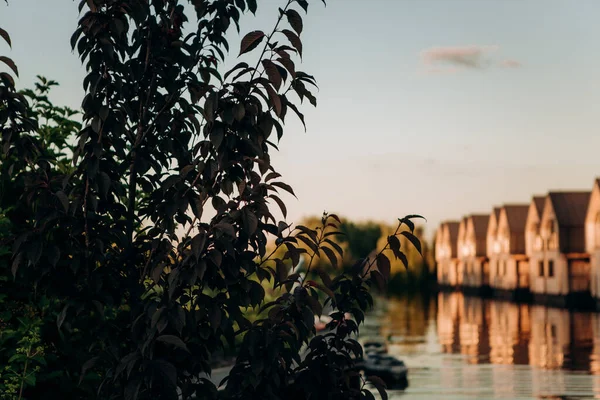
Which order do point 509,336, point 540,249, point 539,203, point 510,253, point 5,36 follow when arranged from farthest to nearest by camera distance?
point 510,253 < point 539,203 < point 540,249 < point 509,336 < point 5,36

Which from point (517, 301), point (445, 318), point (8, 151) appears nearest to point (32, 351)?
point (8, 151)

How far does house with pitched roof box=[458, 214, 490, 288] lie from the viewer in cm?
10525

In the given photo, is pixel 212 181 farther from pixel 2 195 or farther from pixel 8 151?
pixel 2 195

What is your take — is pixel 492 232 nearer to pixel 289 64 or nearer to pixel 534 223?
pixel 534 223

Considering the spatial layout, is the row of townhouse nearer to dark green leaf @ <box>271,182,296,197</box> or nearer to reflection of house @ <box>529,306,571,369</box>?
reflection of house @ <box>529,306,571,369</box>

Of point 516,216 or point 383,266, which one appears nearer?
point 383,266

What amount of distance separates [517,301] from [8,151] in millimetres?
81910

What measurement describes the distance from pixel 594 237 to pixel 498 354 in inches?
1233

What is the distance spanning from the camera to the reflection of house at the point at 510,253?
86312 mm

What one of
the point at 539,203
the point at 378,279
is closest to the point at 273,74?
the point at 378,279

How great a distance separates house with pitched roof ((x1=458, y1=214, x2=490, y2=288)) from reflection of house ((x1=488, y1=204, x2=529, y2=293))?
375 inches

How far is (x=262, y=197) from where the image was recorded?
15.3ft

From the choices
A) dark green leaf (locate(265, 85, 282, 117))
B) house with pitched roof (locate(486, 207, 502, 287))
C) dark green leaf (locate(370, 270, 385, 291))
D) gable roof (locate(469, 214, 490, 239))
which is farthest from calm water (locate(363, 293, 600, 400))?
gable roof (locate(469, 214, 490, 239))

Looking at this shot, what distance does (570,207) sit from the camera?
73.1 m
